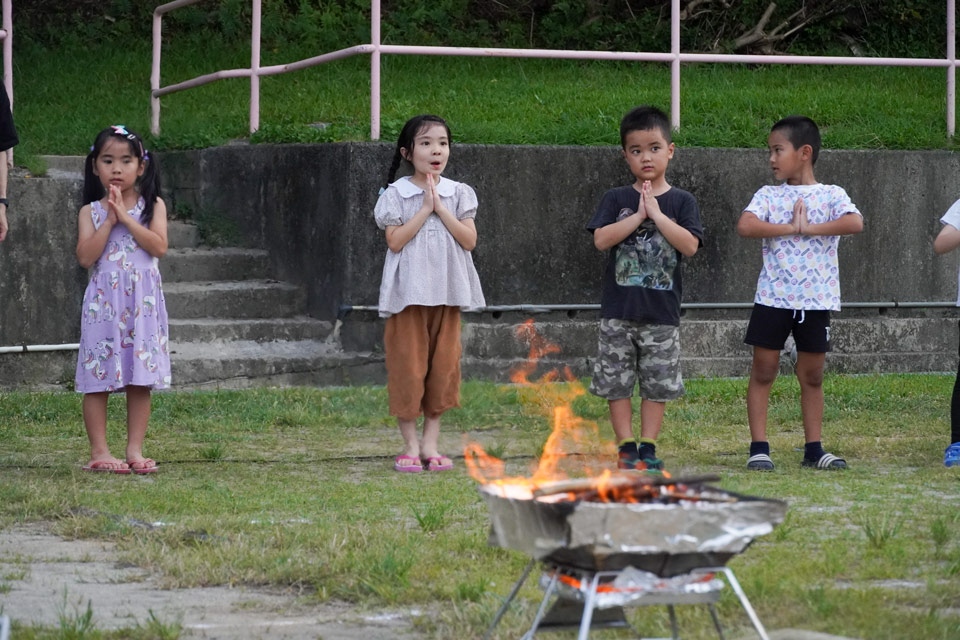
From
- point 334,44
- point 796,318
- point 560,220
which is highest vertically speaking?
point 334,44

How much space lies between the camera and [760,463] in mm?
6156

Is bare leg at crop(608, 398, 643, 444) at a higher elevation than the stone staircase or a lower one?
lower

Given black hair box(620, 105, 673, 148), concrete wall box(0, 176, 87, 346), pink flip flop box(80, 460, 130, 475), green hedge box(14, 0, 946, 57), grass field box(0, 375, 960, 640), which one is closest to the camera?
grass field box(0, 375, 960, 640)

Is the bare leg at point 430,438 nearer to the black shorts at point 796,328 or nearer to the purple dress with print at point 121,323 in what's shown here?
the purple dress with print at point 121,323

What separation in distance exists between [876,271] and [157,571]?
7057mm

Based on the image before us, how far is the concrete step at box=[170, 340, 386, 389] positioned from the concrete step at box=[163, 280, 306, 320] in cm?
32

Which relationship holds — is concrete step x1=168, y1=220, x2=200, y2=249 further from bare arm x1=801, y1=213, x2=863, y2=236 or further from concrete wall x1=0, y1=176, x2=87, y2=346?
bare arm x1=801, y1=213, x2=863, y2=236

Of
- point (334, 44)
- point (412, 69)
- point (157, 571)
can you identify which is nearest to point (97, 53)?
point (334, 44)

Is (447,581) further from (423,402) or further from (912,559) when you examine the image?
(423,402)

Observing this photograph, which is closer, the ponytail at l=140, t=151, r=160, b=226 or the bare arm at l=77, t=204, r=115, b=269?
the bare arm at l=77, t=204, r=115, b=269

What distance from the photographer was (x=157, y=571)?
4211mm

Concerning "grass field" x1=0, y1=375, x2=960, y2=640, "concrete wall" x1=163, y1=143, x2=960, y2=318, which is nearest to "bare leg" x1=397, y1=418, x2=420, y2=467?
"grass field" x1=0, y1=375, x2=960, y2=640

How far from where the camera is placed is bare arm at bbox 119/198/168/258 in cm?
625

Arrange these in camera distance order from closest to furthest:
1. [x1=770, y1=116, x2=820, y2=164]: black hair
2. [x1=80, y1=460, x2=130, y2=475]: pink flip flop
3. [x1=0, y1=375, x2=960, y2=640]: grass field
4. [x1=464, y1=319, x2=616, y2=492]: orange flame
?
[x1=464, y1=319, x2=616, y2=492]: orange flame → [x1=0, y1=375, x2=960, y2=640]: grass field → [x1=80, y1=460, x2=130, y2=475]: pink flip flop → [x1=770, y1=116, x2=820, y2=164]: black hair
